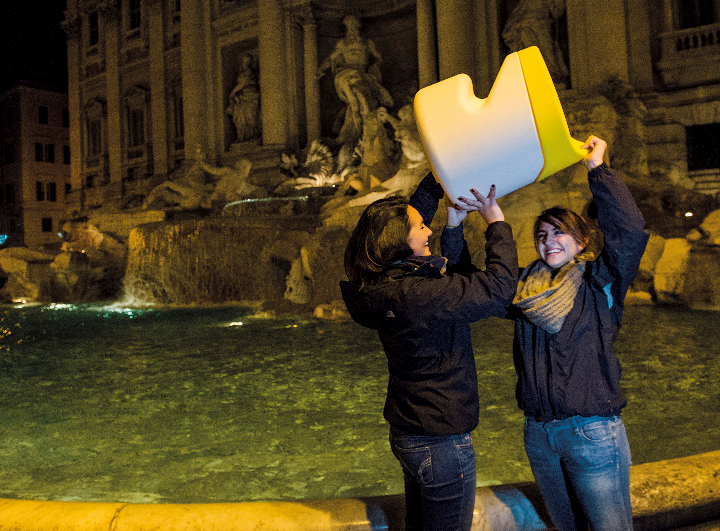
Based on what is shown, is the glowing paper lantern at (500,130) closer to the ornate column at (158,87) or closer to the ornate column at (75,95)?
the ornate column at (158,87)

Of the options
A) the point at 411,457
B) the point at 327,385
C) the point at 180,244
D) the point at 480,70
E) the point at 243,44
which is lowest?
the point at 327,385

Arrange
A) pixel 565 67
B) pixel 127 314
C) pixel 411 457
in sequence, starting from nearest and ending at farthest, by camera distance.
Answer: pixel 411 457
pixel 127 314
pixel 565 67

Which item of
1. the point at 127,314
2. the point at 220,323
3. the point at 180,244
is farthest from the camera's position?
the point at 180,244

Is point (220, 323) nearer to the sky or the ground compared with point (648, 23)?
nearer to the ground

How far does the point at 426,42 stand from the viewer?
14.9 metres

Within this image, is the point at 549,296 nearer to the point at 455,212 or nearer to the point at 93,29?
the point at 455,212

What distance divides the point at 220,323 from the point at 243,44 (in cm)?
1415

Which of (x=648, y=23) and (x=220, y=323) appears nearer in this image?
(x=220, y=323)

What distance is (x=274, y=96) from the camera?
17.7 m

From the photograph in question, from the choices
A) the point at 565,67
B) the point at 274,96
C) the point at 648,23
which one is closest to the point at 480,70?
the point at 565,67

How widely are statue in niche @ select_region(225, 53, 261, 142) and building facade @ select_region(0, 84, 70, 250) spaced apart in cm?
2170

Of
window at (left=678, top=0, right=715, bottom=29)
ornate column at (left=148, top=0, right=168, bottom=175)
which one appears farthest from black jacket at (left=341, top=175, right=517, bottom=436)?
ornate column at (left=148, top=0, right=168, bottom=175)

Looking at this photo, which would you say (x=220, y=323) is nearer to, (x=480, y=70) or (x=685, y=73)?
(x=480, y=70)

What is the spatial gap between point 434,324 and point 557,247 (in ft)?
1.63
